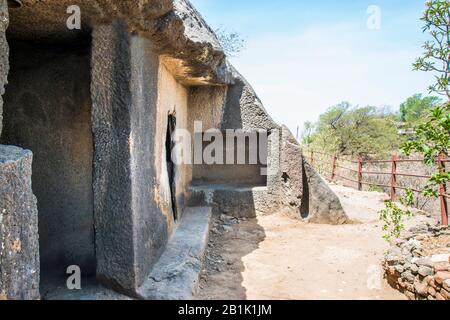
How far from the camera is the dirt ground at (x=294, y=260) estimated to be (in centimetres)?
312

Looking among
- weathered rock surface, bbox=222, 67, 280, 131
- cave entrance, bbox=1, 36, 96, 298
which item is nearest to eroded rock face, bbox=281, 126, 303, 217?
weathered rock surface, bbox=222, 67, 280, 131

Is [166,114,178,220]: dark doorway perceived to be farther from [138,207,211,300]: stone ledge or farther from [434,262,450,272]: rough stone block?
[434,262,450,272]: rough stone block

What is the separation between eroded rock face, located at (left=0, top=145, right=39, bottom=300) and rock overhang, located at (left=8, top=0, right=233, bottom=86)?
1067 millimetres

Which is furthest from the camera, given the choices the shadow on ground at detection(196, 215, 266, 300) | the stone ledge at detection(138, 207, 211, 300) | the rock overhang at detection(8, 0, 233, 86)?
the shadow on ground at detection(196, 215, 266, 300)

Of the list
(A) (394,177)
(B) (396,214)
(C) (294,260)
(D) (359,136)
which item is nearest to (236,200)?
(C) (294,260)

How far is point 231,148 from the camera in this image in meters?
6.68

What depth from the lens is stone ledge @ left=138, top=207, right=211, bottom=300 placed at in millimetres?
2424

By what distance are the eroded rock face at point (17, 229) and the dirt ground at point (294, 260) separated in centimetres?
176

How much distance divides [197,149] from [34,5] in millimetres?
4417

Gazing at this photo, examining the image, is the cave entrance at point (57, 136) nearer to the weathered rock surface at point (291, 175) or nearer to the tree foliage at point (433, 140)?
the tree foliage at point (433, 140)

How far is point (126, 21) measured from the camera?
2.35 meters

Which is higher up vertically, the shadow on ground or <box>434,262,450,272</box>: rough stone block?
<box>434,262,450,272</box>: rough stone block

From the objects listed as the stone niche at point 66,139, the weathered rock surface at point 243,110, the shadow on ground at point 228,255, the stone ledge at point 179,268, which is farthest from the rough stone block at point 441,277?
the weathered rock surface at point 243,110
